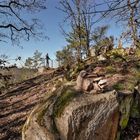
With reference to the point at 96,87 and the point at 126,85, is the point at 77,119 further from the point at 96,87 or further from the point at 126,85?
the point at 126,85

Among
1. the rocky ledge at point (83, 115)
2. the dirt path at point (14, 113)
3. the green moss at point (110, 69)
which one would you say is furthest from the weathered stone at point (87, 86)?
the dirt path at point (14, 113)

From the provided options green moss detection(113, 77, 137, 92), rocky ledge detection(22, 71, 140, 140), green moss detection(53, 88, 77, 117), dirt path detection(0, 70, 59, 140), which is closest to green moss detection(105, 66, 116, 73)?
green moss detection(113, 77, 137, 92)

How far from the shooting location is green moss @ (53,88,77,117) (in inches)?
189

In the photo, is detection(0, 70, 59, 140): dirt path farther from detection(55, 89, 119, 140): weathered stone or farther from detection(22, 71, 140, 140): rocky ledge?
detection(55, 89, 119, 140): weathered stone

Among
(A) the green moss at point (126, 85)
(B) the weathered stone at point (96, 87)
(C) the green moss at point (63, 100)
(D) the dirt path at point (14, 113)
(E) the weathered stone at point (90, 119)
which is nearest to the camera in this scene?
(E) the weathered stone at point (90, 119)

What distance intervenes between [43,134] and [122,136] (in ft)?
5.13

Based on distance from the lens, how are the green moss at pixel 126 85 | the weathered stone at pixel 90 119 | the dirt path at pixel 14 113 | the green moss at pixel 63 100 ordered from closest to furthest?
the weathered stone at pixel 90 119
the green moss at pixel 63 100
the green moss at pixel 126 85
the dirt path at pixel 14 113

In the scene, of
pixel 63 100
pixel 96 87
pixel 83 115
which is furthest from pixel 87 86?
pixel 83 115

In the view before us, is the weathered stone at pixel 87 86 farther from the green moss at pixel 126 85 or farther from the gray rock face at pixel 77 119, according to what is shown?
the green moss at pixel 126 85

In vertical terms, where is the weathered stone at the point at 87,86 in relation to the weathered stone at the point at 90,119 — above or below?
above

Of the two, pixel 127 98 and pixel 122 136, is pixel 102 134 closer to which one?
pixel 122 136

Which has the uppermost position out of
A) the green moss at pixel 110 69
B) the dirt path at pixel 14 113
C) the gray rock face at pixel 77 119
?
the green moss at pixel 110 69

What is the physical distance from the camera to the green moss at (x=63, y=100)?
480 centimetres

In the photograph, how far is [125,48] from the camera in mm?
11609
